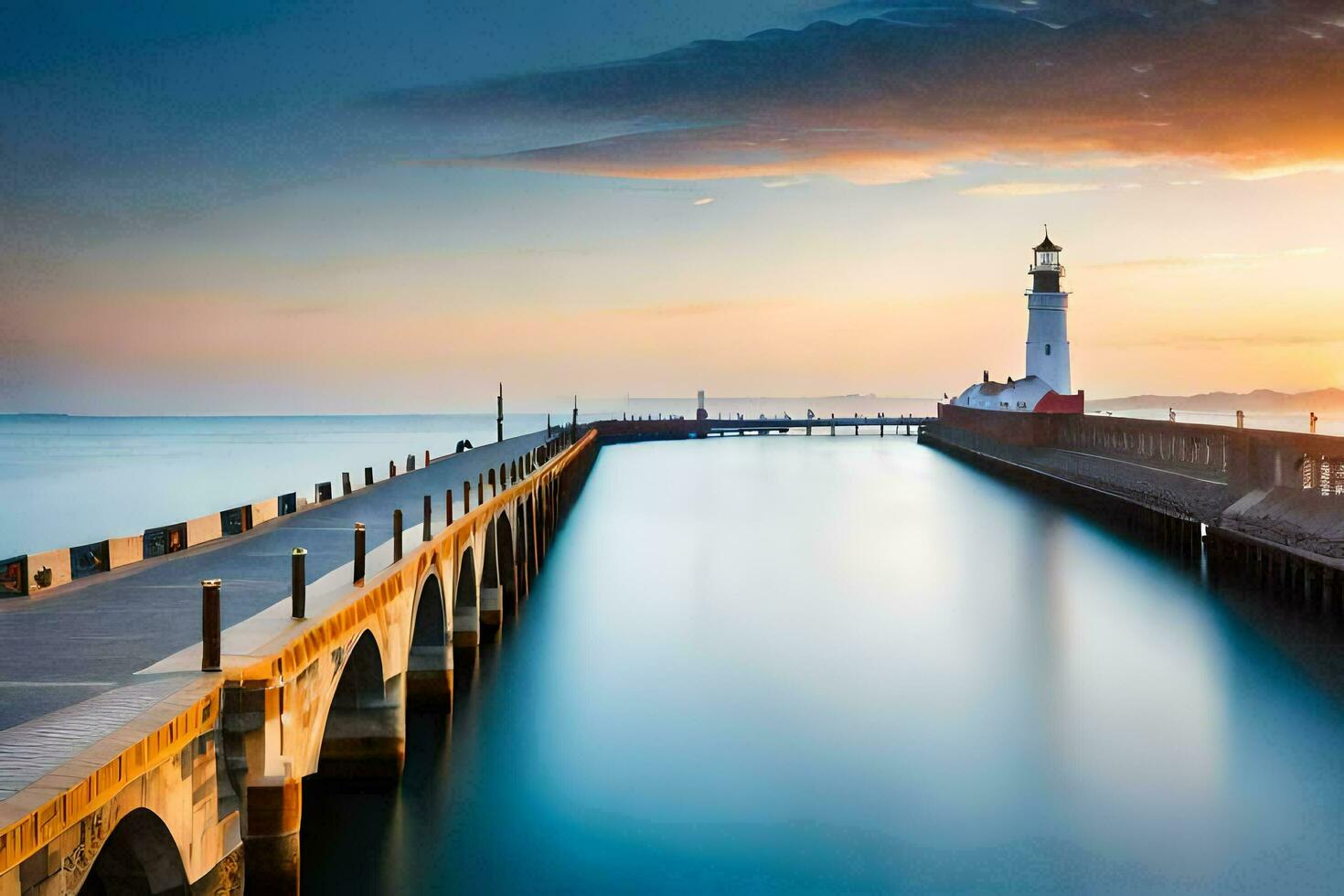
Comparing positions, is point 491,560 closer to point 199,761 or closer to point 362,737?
point 362,737

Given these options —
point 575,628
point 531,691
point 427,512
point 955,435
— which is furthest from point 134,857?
point 955,435

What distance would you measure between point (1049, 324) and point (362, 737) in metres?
77.5

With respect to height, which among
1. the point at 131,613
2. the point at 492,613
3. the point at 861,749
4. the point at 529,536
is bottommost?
the point at 861,749

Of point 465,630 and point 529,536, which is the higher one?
point 529,536

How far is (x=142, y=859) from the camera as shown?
7535mm

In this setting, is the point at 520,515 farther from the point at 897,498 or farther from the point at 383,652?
the point at 897,498

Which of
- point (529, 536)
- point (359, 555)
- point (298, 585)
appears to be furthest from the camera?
point (529, 536)

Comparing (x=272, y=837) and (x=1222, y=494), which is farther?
(x=1222, y=494)

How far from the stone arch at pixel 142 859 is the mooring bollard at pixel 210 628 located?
4.79 ft

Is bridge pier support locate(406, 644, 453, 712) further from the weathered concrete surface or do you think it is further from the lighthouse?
the lighthouse

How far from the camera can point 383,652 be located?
1358cm

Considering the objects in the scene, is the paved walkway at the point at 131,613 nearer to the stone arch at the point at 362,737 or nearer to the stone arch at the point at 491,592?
the stone arch at the point at 362,737

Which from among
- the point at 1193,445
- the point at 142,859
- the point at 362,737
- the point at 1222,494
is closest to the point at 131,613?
the point at 362,737

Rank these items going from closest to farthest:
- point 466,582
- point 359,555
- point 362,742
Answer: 1. point 359,555
2. point 362,742
3. point 466,582
